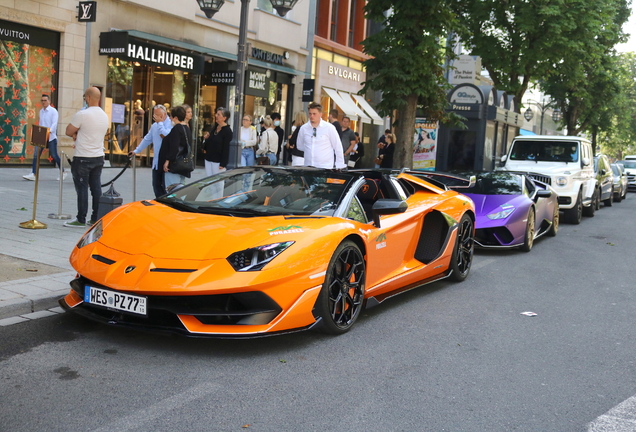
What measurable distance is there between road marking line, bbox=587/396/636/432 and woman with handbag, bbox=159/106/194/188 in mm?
7308

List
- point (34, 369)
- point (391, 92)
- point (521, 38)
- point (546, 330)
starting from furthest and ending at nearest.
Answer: point (521, 38) → point (391, 92) → point (546, 330) → point (34, 369)

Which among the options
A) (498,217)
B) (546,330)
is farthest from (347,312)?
(498,217)

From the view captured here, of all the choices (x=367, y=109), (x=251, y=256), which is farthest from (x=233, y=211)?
(x=367, y=109)

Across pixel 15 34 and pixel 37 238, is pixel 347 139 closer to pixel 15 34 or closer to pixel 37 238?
pixel 15 34

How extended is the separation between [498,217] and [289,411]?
23.0 feet

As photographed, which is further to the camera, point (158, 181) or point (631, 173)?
point (631, 173)

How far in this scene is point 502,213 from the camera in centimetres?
1029

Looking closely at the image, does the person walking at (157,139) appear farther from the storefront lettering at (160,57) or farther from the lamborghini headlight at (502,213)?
the storefront lettering at (160,57)

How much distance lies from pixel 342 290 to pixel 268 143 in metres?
10.9

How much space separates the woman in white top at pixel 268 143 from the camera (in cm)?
1592

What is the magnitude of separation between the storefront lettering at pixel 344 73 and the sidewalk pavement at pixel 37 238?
16.4 meters

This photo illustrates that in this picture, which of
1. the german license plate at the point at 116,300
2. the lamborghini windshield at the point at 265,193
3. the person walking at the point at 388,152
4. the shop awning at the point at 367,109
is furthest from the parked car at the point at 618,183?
the german license plate at the point at 116,300

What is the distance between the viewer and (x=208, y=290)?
454 cm

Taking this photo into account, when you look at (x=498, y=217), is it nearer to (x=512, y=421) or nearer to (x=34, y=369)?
(x=512, y=421)
